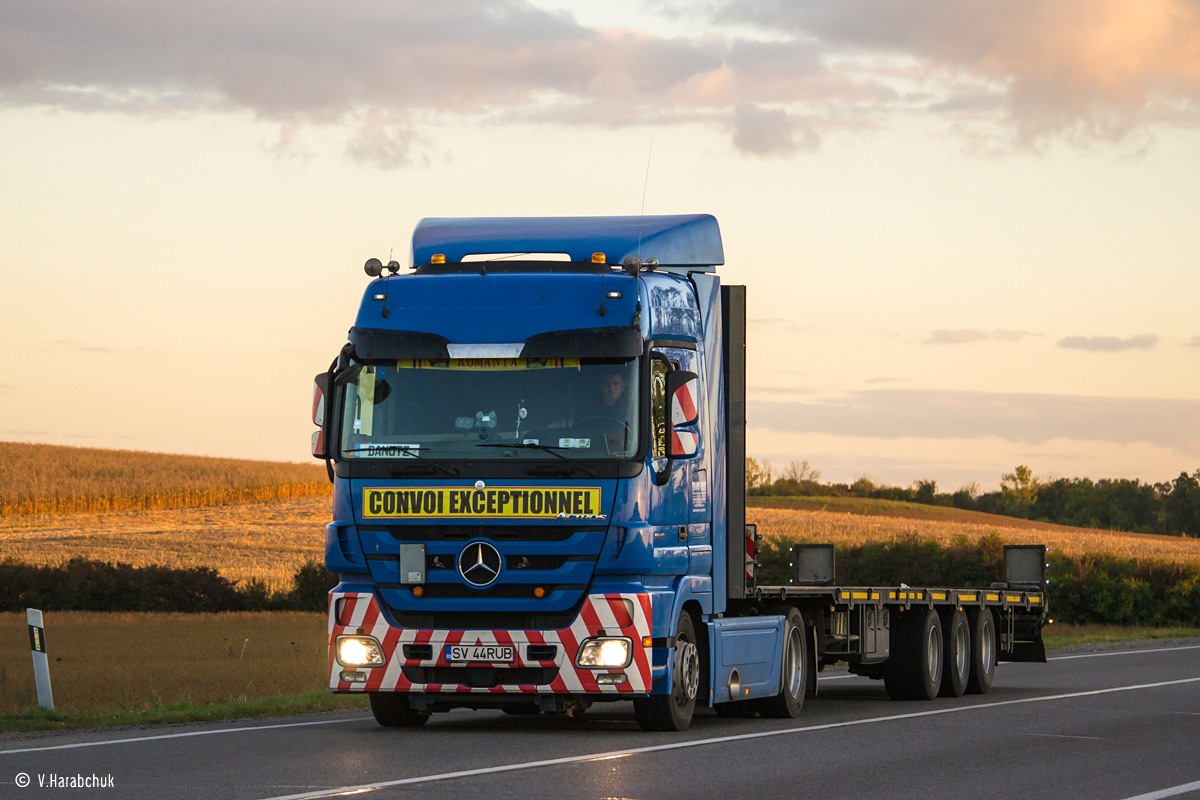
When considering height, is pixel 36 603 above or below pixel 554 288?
below

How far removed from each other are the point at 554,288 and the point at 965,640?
9562 mm

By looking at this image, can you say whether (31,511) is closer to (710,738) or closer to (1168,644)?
(1168,644)

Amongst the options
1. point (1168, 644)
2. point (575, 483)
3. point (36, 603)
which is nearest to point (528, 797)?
point (575, 483)

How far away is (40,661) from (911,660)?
9528mm

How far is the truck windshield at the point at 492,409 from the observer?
12.4m

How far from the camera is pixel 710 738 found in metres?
12.9

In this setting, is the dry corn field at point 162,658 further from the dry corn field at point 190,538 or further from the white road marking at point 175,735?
the dry corn field at point 190,538

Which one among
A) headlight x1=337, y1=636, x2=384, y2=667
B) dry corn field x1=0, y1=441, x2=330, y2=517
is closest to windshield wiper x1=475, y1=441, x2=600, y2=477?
headlight x1=337, y1=636, x2=384, y2=667

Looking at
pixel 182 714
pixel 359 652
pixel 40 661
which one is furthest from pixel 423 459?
pixel 40 661

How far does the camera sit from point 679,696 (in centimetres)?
1327

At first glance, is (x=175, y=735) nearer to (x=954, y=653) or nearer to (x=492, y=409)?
(x=492, y=409)

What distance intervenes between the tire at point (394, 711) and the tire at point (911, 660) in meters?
6.82

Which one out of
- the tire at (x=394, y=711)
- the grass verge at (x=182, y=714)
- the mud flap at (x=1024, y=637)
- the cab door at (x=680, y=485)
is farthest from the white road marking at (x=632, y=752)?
the grass verge at (x=182, y=714)

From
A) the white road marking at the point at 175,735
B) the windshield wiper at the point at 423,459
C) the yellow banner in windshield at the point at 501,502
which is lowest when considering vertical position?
the white road marking at the point at 175,735
